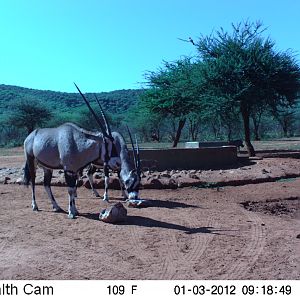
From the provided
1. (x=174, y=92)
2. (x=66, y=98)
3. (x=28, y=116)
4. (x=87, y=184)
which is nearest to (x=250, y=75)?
(x=174, y=92)

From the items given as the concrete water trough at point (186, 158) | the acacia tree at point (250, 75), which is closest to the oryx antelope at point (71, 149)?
the concrete water trough at point (186, 158)

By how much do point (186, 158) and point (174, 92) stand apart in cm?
1011

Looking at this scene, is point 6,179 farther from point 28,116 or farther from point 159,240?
point 28,116

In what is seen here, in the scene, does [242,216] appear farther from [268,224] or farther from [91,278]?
[91,278]

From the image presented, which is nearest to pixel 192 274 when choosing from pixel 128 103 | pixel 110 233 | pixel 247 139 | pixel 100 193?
pixel 110 233

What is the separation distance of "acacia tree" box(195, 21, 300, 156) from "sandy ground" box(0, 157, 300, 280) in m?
11.6

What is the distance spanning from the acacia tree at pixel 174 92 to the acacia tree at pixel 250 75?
4.84 ft

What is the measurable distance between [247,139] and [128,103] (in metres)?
60.9

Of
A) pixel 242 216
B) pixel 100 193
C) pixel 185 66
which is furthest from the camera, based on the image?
pixel 185 66

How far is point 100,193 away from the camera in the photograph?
45.1 ft

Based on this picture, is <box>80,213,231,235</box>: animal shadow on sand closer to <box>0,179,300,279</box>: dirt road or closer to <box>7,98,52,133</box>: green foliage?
<box>0,179,300,279</box>: dirt road

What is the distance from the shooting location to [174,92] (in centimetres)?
2766

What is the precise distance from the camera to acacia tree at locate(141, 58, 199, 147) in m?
26.1

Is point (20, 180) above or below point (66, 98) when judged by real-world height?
below
